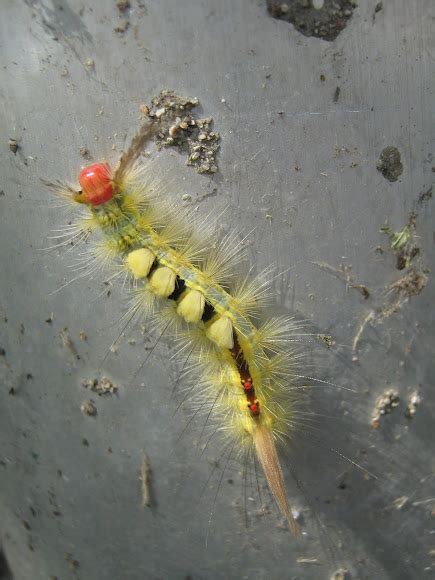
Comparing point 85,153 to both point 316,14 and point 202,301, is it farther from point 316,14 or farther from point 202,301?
point 316,14

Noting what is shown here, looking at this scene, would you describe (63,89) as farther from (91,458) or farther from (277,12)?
(91,458)

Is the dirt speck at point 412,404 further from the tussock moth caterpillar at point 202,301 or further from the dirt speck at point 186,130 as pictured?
the dirt speck at point 186,130

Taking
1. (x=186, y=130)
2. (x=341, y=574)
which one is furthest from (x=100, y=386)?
(x=341, y=574)

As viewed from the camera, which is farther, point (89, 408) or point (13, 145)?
point (89, 408)

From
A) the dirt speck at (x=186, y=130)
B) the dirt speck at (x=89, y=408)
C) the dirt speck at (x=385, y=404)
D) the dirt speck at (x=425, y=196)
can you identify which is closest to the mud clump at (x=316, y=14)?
the dirt speck at (x=186, y=130)

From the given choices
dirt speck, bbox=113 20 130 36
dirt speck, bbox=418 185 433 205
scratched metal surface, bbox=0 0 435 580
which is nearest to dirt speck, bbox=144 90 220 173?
scratched metal surface, bbox=0 0 435 580
